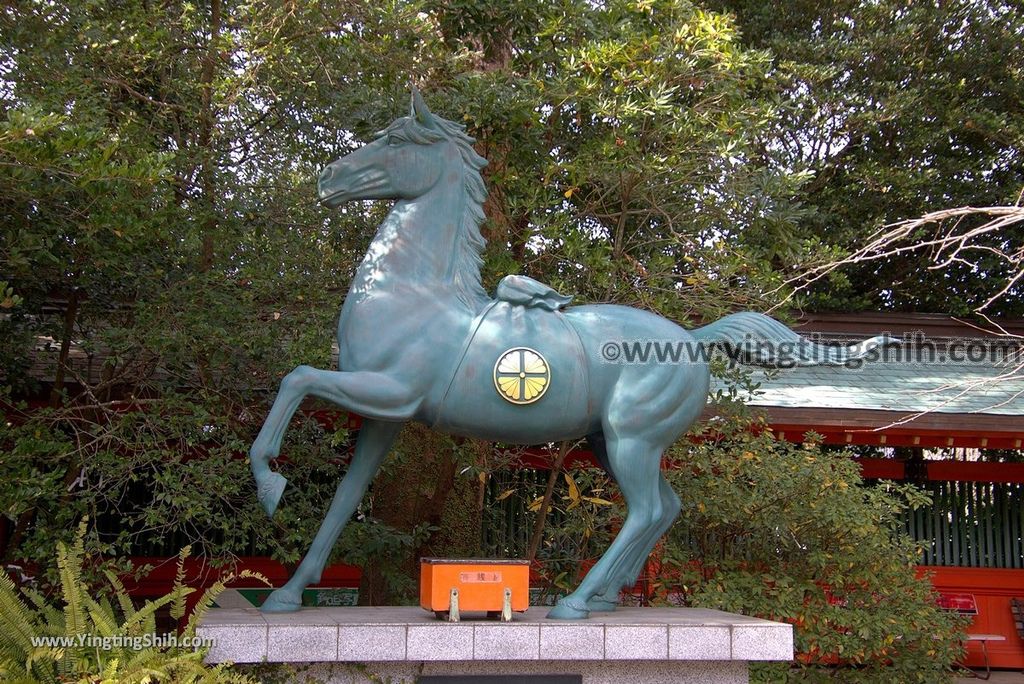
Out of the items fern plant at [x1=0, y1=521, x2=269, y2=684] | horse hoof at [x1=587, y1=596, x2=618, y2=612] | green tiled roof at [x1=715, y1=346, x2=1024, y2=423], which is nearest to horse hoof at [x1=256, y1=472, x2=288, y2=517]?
fern plant at [x1=0, y1=521, x2=269, y2=684]

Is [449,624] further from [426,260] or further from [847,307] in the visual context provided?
[847,307]

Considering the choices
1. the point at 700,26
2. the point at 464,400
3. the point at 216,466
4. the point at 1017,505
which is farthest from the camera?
the point at 1017,505

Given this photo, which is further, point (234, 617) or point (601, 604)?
point (601, 604)

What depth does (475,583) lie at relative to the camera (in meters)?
4.68

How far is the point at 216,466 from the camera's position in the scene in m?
6.18

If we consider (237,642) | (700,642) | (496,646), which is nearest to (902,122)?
(700,642)

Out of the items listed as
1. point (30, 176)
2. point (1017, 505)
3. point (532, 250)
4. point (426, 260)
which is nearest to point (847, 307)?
point (1017, 505)

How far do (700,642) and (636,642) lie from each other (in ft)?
1.09

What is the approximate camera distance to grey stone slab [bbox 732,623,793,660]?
465cm

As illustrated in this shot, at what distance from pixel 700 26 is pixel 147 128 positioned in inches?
162

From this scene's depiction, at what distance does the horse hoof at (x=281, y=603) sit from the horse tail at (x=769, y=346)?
2.56 metres

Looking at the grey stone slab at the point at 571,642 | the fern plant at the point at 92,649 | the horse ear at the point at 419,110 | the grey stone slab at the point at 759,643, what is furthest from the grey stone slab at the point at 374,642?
the horse ear at the point at 419,110

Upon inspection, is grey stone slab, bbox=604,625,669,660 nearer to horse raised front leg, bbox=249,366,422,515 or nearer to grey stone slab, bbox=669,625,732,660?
grey stone slab, bbox=669,625,732,660

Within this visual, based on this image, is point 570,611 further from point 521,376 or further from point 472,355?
point 472,355
